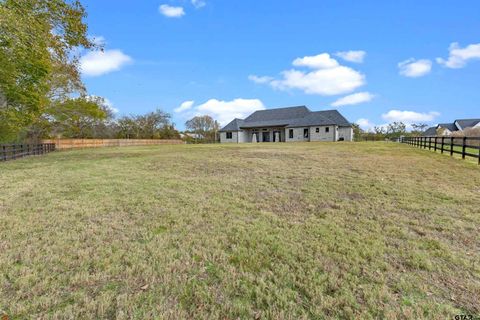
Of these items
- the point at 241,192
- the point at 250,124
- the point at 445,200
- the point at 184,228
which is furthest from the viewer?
the point at 250,124

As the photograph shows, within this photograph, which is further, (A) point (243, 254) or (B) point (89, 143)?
(B) point (89, 143)

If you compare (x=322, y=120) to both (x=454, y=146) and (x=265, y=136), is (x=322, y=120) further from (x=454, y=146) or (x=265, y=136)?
(x=454, y=146)

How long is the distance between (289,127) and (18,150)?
1102 inches

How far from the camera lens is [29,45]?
6.79 metres

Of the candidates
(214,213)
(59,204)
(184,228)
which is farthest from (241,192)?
(59,204)

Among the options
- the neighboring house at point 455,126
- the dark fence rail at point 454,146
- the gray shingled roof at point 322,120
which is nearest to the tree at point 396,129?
the neighboring house at point 455,126

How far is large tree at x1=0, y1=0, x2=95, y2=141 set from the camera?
6.00m

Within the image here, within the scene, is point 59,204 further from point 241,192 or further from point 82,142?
point 82,142

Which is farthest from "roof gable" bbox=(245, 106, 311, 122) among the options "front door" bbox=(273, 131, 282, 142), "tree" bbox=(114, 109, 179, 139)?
"tree" bbox=(114, 109, 179, 139)

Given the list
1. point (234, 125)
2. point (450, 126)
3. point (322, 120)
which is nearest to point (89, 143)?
point (234, 125)

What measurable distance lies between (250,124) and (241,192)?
32.3m

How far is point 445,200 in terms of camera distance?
419 centimetres

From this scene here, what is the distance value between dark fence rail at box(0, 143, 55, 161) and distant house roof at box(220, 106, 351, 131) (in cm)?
2375

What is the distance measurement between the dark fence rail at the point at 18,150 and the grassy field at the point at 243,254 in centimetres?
1086
